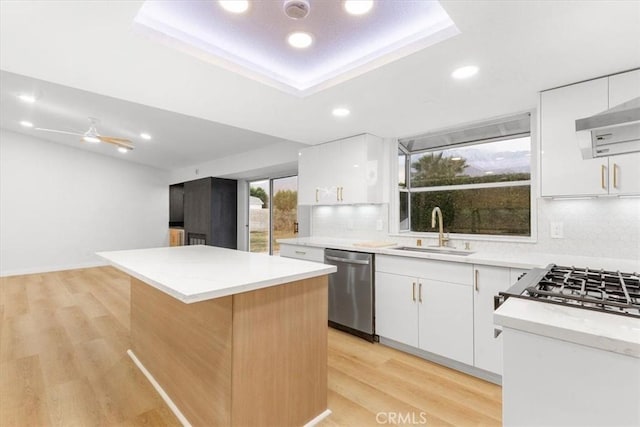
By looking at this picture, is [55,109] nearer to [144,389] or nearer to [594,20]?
[144,389]

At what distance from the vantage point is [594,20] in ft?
4.63

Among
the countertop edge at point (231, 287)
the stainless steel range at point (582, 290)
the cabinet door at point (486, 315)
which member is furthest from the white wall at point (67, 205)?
the stainless steel range at point (582, 290)

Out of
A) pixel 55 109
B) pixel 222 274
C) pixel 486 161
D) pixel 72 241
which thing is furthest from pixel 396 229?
pixel 72 241

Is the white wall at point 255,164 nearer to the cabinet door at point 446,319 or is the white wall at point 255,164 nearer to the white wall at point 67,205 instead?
the white wall at point 67,205

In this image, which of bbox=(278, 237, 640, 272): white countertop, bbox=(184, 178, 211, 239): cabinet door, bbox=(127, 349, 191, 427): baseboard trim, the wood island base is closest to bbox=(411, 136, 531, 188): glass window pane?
bbox=(278, 237, 640, 272): white countertop

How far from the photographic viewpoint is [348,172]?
349 cm

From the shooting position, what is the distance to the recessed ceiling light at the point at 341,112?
8.65ft

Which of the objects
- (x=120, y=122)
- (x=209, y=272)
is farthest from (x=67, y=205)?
(x=209, y=272)

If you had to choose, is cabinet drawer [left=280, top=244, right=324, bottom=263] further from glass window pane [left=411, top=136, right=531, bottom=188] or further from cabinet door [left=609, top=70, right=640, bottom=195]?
cabinet door [left=609, top=70, right=640, bottom=195]

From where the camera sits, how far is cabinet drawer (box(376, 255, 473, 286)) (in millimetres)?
2348

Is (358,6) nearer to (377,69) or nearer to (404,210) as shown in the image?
(377,69)

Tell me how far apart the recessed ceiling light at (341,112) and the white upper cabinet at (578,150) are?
1.47m

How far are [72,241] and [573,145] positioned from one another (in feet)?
28.5

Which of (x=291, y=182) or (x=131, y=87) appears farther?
(x=291, y=182)
